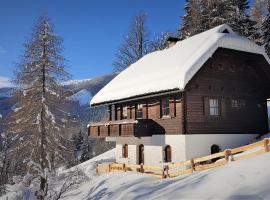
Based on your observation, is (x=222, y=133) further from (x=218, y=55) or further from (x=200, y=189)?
(x=200, y=189)

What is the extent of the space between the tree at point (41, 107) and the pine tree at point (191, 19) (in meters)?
22.3

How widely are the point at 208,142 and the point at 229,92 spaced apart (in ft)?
13.7

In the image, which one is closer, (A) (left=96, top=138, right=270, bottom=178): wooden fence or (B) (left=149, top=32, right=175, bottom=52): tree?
(A) (left=96, top=138, right=270, bottom=178): wooden fence

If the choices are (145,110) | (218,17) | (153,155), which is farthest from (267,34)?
(153,155)

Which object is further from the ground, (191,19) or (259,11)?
(259,11)

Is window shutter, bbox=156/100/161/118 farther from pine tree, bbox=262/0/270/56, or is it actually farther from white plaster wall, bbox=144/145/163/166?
pine tree, bbox=262/0/270/56

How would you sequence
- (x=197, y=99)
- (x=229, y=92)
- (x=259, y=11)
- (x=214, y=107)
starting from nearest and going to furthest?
1. (x=197, y=99)
2. (x=214, y=107)
3. (x=229, y=92)
4. (x=259, y=11)

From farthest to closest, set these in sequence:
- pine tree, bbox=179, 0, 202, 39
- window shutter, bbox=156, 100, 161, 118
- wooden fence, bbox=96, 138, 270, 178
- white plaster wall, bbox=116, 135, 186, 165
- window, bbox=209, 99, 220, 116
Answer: pine tree, bbox=179, 0, 202, 39
window shutter, bbox=156, 100, 161, 118
window, bbox=209, 99, 220, 116
white plaster wall, bbox=116, 135, 186, 165
wooden fence, bbox=96, 138, 270, 178

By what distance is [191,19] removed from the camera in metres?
45.7

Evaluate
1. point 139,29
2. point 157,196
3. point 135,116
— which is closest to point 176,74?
point 135,116

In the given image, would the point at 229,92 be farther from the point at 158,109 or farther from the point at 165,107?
the point at 158,109

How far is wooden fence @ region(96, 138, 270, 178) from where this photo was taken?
Result: 618 inches

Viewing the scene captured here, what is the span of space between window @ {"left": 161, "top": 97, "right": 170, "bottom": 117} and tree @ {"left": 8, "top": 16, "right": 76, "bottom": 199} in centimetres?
649

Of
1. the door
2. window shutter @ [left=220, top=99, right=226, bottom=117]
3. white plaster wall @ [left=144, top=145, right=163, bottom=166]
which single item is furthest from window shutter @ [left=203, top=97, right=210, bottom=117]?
the door
